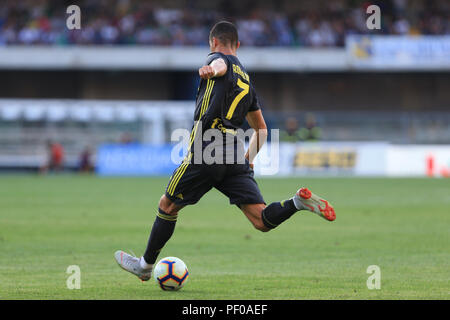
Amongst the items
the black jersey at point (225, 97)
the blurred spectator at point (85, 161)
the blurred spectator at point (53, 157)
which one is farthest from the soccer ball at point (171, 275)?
the blurred spectator at point (85, 161)

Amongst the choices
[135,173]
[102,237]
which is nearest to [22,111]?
[135,173]

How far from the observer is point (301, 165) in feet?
104

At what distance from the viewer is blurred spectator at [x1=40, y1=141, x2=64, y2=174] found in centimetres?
3491

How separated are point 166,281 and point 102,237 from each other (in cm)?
473

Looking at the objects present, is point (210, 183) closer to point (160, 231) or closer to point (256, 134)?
point (160, 231)

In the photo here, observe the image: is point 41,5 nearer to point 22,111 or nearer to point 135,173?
point 22,111

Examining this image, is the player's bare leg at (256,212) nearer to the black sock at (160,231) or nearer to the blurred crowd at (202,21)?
the black sock at (160,231)

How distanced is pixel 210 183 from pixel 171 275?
1.02 metres

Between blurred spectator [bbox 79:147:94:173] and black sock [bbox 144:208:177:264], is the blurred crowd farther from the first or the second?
black sock [bbox 144:208:177:264]

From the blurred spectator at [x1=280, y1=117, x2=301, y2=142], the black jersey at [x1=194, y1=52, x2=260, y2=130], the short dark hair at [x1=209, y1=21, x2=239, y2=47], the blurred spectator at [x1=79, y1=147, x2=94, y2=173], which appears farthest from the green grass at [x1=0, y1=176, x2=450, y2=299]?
the blurred spectator at [x1=79, y1=147, x2=94, y2=173]

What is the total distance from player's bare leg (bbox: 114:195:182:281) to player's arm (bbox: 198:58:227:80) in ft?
4.50

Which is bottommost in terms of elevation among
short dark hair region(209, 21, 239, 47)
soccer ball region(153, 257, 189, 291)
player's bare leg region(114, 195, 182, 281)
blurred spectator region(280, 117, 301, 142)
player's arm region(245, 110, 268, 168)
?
soccer ball region(153, 257, 189, 291)

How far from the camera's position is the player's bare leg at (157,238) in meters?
7.58

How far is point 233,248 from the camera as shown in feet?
36.4
